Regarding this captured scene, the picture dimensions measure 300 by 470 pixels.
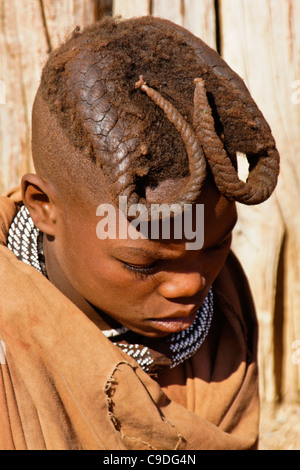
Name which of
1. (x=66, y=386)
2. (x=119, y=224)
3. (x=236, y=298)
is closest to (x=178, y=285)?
(x=119, y=224)

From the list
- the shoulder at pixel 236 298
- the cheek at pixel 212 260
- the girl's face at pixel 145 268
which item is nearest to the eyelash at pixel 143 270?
the girl's face at pixel 145 268

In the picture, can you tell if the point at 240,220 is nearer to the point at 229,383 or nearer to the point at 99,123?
the point at 229,383

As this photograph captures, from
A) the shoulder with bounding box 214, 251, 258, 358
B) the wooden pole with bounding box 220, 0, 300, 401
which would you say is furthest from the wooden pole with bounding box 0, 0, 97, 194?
the shoulder with bounding box 214, 251, 258, 358

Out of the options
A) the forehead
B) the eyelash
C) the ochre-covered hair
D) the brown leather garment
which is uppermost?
the ochre-covered hair

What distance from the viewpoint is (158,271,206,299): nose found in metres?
1.49

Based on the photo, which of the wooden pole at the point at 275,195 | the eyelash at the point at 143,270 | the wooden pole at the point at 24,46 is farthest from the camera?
the wooden pole at the point at 275,195

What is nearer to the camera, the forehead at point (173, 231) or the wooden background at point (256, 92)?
the forehead at point (173, 231)

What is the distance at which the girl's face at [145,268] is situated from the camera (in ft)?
4.72

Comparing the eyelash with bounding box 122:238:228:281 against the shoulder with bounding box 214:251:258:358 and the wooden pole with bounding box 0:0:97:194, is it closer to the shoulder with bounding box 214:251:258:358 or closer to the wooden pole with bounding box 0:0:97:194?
the shoulder with bounding box 214:251:258:358

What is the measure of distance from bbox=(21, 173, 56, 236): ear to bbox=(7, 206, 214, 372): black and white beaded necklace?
0.40ft

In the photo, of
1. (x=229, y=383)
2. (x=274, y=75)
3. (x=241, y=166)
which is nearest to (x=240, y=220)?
(x=241, y=166)

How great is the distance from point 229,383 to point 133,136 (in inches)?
36.3

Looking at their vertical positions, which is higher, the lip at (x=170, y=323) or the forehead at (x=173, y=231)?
the forehead at (x=173, y=231)

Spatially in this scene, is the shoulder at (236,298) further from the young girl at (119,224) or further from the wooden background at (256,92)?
the wooden background at (256,92)
